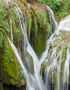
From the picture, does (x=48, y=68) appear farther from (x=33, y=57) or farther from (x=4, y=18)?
(x=4, y=18)

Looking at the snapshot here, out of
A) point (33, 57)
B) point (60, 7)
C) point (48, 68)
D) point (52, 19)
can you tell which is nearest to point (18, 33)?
point (33, 57)

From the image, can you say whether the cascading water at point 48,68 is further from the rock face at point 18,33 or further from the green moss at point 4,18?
the green moss at point 4,18

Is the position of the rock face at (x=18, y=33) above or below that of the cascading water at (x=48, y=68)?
above

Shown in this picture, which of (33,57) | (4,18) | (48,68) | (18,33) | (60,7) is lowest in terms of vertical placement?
(48,68)

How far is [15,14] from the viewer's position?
1255cm

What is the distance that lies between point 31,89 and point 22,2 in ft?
11.8

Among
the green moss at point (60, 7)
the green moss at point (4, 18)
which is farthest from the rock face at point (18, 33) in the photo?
the green moss at point (60, 7)

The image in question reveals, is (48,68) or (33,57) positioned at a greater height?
(33,57)

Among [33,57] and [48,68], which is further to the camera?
[33,57]

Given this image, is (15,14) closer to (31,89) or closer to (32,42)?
(32,42)

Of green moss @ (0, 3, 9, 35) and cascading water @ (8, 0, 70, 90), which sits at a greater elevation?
green moss @ (0, 3, 9, 35)

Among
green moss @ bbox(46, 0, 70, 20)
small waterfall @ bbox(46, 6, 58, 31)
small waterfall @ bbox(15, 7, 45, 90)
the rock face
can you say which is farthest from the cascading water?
green moss @ bbox(46, 0, 70, 20)

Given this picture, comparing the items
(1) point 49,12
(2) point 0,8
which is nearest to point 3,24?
(2) point 0,8

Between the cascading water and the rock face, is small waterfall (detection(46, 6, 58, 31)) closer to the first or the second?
the rock face
